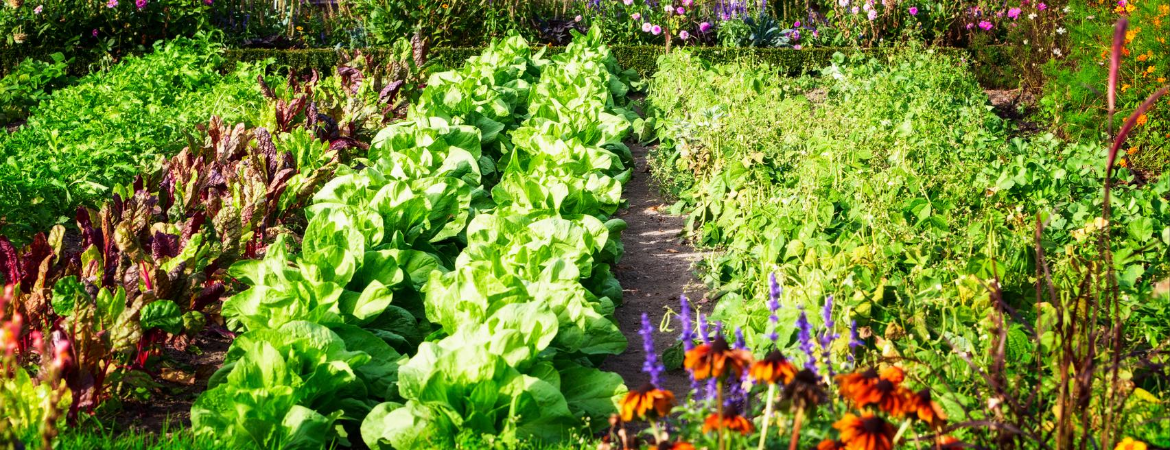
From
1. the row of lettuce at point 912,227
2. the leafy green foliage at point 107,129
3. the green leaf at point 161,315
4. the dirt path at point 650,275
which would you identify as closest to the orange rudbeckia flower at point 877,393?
the row of lettuce at point 912,227

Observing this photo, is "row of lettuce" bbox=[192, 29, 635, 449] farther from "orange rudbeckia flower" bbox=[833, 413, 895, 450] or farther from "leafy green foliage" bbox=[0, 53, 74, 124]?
"leafy green foliage" bbox=[0, 53, 74, 124]

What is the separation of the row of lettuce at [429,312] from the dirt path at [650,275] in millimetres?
154

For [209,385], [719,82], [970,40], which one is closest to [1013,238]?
[209,385]

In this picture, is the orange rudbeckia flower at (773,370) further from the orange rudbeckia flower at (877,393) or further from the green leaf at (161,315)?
the green leaf at (161,315)

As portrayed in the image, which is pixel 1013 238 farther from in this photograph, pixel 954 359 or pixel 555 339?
pixel 555 339

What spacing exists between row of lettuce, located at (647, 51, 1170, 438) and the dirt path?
0.14 metres

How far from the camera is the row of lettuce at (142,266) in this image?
3148 mm

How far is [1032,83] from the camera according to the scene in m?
9.57

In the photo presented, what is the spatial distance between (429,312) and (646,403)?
5.89ft

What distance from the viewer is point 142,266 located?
3676mm

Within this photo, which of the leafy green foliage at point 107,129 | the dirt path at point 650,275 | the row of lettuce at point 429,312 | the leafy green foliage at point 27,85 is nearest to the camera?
the row of lettuce at point 429,312

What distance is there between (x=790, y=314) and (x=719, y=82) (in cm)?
508

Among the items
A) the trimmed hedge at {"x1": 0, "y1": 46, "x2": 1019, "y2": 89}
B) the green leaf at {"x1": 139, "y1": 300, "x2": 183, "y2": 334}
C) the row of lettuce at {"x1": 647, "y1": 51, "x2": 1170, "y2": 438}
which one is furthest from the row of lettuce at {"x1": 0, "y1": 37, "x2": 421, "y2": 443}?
the trimmed hedge at {"x1": 0, "y1": 46, "x2": 1019, "y2": 89}

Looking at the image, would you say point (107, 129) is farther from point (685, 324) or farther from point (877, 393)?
point (877, 393)
